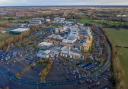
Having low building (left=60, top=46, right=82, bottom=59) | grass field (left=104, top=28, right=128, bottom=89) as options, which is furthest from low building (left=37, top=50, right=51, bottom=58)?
grass field (left=104, top=28, right=128, bottom=89)

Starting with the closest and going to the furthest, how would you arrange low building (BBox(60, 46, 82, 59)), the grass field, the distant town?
the distant town
the grass field
low building (BBox(60, 46, 82, 59))

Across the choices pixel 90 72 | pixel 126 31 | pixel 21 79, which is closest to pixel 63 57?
pixel 90 72

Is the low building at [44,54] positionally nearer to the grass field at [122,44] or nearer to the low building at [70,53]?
the low building at [70,53]

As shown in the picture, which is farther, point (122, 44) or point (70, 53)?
point (122, 44)

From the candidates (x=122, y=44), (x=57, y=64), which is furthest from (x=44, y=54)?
(x=122, y=44)

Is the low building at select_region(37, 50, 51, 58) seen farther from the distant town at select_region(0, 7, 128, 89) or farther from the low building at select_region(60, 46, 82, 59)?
the low building at select_region(60, 46, 82, 59)

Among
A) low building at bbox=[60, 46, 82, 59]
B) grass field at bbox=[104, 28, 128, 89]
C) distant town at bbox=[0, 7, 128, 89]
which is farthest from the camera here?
low building at bbox=[60, 46, 82, 59]

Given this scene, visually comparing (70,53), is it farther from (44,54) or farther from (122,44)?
(122,44)

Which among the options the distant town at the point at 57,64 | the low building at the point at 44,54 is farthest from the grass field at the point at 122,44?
the low building at the point at 44,54

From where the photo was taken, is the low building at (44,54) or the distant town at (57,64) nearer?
the distant town at (57,64)

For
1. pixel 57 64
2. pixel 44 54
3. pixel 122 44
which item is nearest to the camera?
pixel 57 64

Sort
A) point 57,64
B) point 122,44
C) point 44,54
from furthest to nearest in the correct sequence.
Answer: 1. point 122,44
2. point 44,54
3. point 57,64
